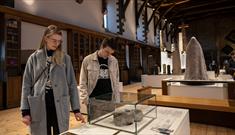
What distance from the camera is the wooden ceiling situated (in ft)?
47.4

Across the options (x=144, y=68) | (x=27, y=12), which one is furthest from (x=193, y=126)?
(x=144, y=68)

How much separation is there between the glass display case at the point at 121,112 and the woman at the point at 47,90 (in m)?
0.25

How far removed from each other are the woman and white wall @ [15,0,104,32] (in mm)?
5151

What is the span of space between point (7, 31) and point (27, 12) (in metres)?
1.02

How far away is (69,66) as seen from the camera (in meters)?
1.67

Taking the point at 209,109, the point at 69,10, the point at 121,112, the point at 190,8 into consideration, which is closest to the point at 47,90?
the point at 121,112

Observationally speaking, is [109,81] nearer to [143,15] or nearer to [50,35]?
[50,35]

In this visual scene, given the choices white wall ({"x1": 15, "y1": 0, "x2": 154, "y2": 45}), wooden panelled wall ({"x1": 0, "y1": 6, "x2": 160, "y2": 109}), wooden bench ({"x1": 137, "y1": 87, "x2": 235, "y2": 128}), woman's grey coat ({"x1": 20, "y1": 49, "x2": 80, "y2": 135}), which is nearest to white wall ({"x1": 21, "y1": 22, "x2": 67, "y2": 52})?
wooden panelled wall ({"x1": 0, "y1": 6, "x2": 160, "y2": 109})

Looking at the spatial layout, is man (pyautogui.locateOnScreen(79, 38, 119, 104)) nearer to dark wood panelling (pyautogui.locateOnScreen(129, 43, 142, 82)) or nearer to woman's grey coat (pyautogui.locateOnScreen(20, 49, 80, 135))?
woman's grey coat (pyautogui.locateOnScreen(20, 49, 80, 135))

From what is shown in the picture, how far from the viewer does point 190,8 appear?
1620cm

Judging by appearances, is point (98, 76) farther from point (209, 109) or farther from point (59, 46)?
point (209, 109)

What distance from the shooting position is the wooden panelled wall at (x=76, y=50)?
532cm

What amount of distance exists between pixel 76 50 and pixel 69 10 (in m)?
1.63

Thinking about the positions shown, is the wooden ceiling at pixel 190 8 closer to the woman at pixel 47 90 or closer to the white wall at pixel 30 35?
the white wall at pixel 30 35
